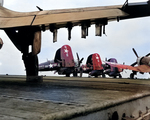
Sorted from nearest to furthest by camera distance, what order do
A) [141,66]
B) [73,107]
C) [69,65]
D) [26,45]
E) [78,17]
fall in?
[73,107], [78,17], [26,45], [141,66], [69,65]

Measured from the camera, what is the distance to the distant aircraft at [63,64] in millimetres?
30870

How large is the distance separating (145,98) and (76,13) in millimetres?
3560

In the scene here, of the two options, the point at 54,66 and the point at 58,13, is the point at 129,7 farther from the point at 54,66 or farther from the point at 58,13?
the point at 54,66

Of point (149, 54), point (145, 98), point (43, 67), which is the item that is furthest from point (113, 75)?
point (145, 98)

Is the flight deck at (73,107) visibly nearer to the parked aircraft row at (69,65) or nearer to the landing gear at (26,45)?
the landing gear at (26,45)

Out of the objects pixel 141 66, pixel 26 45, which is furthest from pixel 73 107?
pixel 141 66

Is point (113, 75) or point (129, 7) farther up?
point (129, 7)

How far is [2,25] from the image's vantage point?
7.00 metres

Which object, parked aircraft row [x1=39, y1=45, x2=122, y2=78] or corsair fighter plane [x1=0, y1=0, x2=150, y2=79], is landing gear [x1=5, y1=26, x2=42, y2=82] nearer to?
corsair fighter plane [x1=0, y1=0, x2=150, y2=79]

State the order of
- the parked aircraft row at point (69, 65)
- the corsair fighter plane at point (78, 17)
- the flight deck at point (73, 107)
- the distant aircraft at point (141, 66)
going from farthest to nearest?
the parked aircraft row at point (69, 65) → the distant aircraft at point (141, 66) → the corsair fighter plane at point (78, 17) → the flight deck at point (73, 107)

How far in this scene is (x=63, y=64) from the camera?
3183 centimetres

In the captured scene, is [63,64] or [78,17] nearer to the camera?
[78,17]

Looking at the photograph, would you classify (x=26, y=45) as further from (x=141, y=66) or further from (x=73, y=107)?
(x=141, y=66)

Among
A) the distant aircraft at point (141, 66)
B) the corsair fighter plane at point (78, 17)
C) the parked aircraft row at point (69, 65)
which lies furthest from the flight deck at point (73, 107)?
the parked aircraft row at point (69, 65)
